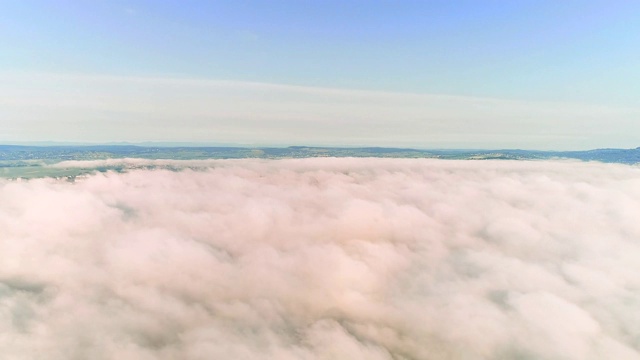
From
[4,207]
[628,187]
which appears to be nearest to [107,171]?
[4,207]

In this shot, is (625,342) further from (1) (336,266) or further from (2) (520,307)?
(1) (336,266)

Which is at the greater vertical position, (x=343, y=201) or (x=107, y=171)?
(x=107, y=171)

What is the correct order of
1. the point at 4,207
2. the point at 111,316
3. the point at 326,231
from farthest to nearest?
the point at 326,231 → the point at 4,207 → the point at 111,316

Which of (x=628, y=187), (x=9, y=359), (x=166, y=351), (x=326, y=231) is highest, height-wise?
(x=628, y=187)

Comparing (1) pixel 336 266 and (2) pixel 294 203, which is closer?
(1) pixel 336 266

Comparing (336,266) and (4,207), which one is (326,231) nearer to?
(336,266)

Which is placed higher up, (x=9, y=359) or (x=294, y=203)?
(x=294, y=203)

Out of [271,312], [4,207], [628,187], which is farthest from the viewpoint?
[628,187]

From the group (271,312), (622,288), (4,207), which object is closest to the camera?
(271,312)

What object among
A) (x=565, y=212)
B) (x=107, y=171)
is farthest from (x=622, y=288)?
(x=107, y=171)
